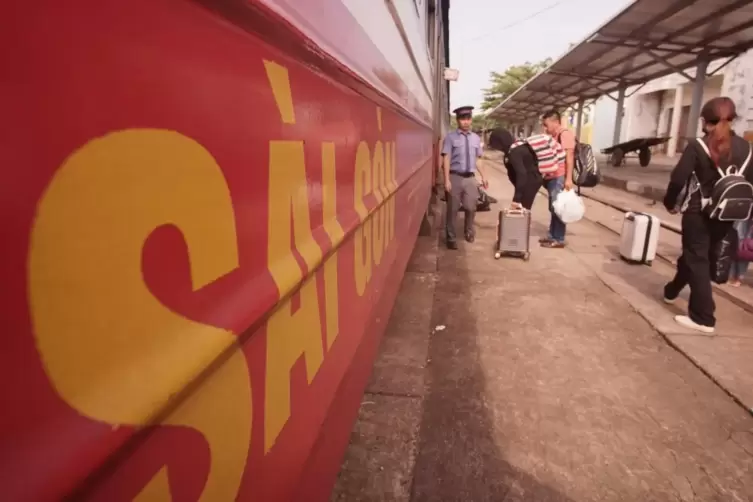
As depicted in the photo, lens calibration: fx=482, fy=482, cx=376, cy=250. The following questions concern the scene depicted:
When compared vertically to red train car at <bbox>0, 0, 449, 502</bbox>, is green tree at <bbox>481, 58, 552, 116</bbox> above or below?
above

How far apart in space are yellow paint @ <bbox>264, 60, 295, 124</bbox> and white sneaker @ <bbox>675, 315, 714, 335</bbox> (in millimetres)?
3534

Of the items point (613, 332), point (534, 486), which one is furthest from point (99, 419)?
point (613, 332)

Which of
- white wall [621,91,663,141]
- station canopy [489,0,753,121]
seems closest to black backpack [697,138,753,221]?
station canopy [489,0,753,121]

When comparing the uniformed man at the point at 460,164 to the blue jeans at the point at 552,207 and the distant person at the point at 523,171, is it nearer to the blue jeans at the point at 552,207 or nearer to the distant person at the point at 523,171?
the distant person at the point at 523,171

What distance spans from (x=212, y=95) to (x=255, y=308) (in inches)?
12.0

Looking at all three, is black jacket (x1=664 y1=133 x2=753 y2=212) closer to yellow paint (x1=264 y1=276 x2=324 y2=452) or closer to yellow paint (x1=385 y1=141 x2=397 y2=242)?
yellow paint (x1=385 y1=141 x2=397 y2=242)

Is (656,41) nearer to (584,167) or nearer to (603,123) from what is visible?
(584,167)

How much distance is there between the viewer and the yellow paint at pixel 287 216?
83cm

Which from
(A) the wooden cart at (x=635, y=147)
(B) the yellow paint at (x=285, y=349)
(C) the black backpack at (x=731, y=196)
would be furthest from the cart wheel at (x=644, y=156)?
(B) the yellow paint at (x=285, y=349)

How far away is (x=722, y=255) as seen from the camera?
3.38m

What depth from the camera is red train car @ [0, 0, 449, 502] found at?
372mm

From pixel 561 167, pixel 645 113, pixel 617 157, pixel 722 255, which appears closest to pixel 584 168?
pixel 561 167

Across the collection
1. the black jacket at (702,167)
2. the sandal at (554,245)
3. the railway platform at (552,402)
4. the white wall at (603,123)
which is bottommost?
the railway platform at (552,402)

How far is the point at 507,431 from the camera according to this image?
2.25m
